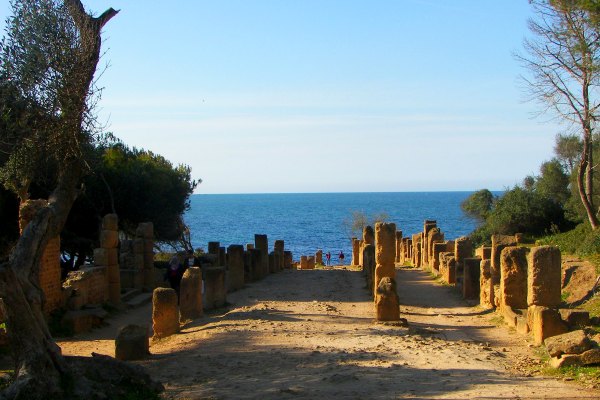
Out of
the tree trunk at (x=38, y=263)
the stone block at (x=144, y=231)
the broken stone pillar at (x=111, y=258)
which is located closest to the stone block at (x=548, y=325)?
the tree trunk at (x=38, y=263)

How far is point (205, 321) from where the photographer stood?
1634 cm

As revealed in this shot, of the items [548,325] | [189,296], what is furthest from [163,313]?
[548,325]

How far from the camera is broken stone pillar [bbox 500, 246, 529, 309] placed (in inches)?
636

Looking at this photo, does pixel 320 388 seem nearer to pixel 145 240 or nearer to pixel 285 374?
pixel 285 374

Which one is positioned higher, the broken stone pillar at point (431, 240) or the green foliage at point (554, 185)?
the green foliage at point (554, 185)

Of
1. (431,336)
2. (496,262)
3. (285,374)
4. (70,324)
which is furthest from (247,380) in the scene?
(496,262)

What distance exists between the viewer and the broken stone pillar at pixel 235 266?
77.2ft

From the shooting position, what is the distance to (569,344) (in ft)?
36.2

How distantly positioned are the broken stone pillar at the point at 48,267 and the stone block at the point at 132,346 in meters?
4.86

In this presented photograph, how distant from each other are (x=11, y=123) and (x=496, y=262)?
11.7m

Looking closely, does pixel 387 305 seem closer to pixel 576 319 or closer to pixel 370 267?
pixel 576 319

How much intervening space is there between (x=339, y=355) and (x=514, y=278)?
593cm

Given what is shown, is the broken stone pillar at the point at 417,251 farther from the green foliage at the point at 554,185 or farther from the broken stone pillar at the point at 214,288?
the broken stone pillar at the point at 214,288

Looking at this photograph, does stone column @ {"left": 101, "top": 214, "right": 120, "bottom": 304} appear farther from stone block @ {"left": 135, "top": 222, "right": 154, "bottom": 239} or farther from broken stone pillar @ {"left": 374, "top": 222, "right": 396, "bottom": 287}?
broken stone pillar @ {"left": 374, "top": 222, "right": 396, "bottom": 287}
